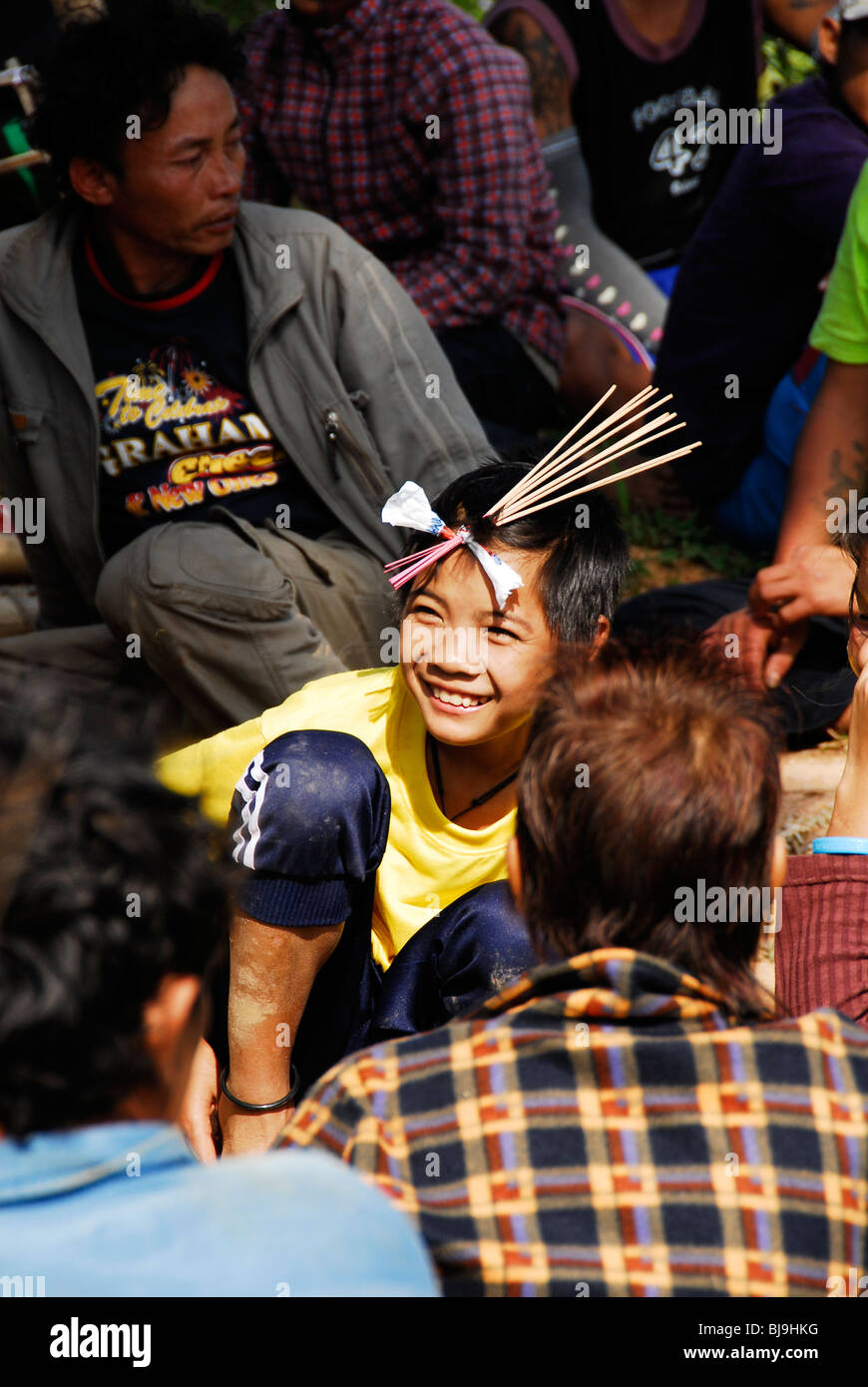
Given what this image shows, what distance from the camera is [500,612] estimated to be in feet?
7.11

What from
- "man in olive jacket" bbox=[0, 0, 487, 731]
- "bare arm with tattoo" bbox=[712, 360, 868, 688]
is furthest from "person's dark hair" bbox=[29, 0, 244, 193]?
"bare arm with tattoo" bbox=[712, 360, 868, 688]

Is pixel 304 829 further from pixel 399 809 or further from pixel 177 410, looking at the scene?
pixel 177 410

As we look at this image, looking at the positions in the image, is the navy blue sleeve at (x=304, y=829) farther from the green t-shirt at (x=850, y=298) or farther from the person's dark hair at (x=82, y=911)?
the green t-shirt at (x=850, y=298)

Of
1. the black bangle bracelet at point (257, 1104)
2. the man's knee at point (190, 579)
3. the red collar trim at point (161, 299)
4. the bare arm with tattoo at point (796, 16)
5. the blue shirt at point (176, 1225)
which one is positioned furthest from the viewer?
the bare arm with tattoo at point (796, 16)

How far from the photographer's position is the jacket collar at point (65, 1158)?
108 cm

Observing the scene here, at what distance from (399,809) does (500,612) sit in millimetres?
351

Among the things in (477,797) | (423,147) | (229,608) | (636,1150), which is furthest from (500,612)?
(423,147)

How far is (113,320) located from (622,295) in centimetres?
187

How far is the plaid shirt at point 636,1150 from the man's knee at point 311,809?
657 mm

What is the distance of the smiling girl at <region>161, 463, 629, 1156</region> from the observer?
6.46ft

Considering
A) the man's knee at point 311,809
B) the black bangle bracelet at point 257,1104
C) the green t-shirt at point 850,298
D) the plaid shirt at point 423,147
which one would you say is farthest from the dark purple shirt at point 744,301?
the black bangle bracelet at point 257,1104

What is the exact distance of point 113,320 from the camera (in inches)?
123

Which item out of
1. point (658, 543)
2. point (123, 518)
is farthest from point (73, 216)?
point (658, 543)

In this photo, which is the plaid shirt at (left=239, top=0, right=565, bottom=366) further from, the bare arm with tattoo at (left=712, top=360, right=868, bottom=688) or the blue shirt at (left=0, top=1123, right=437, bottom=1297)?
the blue shirt at (left=0, top=1123, right=437, bottom=1297)
